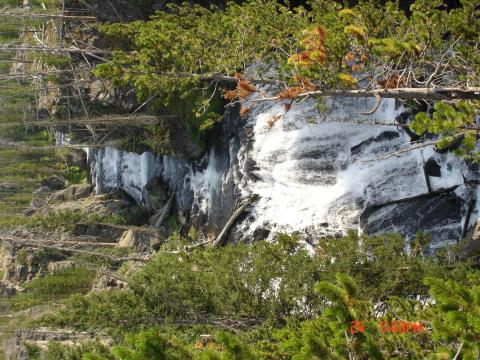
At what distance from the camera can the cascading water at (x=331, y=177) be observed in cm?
1483

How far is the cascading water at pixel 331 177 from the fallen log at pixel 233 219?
0.23 meters

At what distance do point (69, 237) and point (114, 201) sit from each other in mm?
2899

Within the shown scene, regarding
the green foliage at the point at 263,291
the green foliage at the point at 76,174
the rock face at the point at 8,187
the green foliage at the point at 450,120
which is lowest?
the green foliage at the point at 263,291

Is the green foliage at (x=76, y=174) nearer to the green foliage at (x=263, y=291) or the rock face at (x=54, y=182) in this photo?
the rock face at (x=54, y=182)

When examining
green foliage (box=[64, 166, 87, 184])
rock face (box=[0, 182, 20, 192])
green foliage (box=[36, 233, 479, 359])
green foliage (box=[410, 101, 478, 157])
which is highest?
green foliage (box=[410, 101, 478, 157])

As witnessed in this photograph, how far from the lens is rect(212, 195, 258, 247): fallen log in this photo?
18.0 metres

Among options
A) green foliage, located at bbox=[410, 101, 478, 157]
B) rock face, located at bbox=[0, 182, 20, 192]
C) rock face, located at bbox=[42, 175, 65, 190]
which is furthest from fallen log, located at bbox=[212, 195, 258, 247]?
rock face, located at bbox=[42, 175, 65, 190]

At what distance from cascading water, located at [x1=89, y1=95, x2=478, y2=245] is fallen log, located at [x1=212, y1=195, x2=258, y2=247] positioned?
230 millimetres

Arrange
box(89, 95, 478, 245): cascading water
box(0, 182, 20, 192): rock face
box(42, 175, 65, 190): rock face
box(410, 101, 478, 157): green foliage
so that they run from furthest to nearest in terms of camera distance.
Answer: box(42, 175, 65, 190): rock face < box(0, 182, 20, 192): rock face < box(89, 95, 478, 245): cascading water < box(410, 101, 478, 157): green foliage

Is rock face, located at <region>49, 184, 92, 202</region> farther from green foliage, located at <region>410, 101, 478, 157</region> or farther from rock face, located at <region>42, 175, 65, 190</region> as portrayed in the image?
green foliage, located at <region>410, 101, 478, 157</region>

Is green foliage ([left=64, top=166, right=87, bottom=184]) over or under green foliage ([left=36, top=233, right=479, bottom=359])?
over

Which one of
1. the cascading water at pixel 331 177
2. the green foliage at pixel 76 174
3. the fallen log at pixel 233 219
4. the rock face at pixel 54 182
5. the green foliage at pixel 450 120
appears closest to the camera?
the green foliage at pixel 450 120

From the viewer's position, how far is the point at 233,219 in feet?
60.0

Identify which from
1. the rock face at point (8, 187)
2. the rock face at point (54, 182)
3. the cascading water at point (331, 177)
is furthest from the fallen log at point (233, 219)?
the rock face at point (54, 182)
